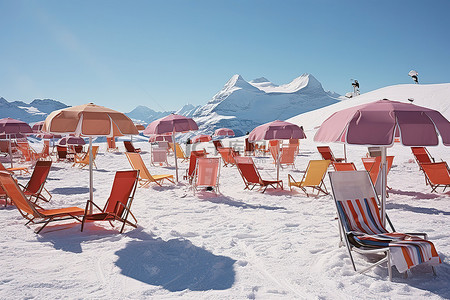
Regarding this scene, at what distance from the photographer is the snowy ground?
280cm

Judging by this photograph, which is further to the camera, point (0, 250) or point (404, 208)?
point (404, 208)

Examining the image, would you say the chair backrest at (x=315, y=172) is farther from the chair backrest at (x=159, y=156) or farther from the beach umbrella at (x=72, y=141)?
the beach umbrella at (x=72, y=141)

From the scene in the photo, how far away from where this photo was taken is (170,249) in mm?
3879

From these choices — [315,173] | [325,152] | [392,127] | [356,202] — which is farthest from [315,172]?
[325,152]

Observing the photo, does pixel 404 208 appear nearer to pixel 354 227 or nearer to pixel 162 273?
pixel 354 227

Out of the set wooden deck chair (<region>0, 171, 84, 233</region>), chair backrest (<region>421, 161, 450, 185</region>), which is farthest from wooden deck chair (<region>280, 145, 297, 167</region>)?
wooden deck chair (<region>0, 171, 84, 233</region>)

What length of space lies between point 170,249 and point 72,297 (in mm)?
1356

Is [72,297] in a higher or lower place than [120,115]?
lower

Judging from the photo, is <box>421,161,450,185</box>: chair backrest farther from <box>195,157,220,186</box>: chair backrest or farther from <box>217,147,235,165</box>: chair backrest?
<box>217,147,235,165</box>: chair backrest

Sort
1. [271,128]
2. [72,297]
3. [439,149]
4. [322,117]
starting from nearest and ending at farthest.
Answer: [72,297] → [271,128] → [439,149] → [322,117]

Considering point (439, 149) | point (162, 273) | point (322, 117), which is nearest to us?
point (162, 273)

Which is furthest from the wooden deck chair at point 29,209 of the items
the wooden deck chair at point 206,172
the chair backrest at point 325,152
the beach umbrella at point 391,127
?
the chair backrest at point 325,152

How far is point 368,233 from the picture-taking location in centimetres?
354

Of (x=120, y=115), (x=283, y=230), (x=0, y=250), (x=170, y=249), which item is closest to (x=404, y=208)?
(x=283, y=230)
